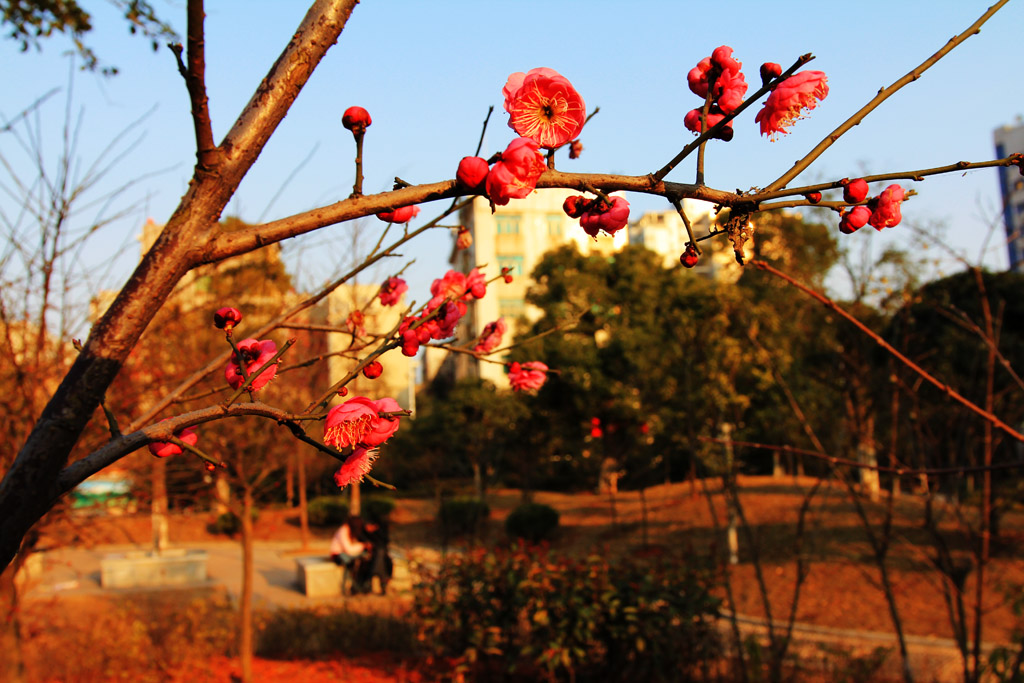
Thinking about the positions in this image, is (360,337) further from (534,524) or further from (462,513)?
(462,513)

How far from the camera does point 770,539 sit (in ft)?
36.9

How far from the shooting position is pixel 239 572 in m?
12.6

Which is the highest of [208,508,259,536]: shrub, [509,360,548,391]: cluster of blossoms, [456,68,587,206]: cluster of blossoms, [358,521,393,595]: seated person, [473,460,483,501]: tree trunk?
[456,68,587,206]: cluster of blossoms

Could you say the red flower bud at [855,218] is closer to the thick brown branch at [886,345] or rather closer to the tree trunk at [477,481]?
the thick brown branch at [886,345]

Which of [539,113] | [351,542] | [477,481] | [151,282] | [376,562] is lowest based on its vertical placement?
[376,562]

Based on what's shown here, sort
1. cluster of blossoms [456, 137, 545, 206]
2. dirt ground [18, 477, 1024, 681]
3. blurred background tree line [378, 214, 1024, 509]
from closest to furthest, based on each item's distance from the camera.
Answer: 1. cluster of blossoms [456, 137, 545, 206]
2. dirt ground [18, 477, 1024, 681]
3. blurred background tree line [378, 214, 1024, 509]

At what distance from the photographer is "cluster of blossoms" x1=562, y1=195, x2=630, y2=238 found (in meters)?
1.04

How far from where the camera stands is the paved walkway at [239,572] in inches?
348

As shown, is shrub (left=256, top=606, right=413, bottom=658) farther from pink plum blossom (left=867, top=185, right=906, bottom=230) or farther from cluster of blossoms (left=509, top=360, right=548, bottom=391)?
pink plum blossom (left=867, top=185, right=906, bottom=230)

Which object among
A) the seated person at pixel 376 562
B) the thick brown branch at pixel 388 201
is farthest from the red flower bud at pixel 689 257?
the seated person at pixel 376 562

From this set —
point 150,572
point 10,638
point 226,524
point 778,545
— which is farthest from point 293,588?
point 226,524

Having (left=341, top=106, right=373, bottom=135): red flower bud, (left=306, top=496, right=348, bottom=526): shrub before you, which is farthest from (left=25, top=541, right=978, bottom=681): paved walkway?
(left=341, top=106, right=373, bottom=135): red flower bud

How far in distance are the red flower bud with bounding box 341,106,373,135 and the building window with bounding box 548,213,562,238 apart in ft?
90.2

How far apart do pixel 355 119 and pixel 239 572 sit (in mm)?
12729
